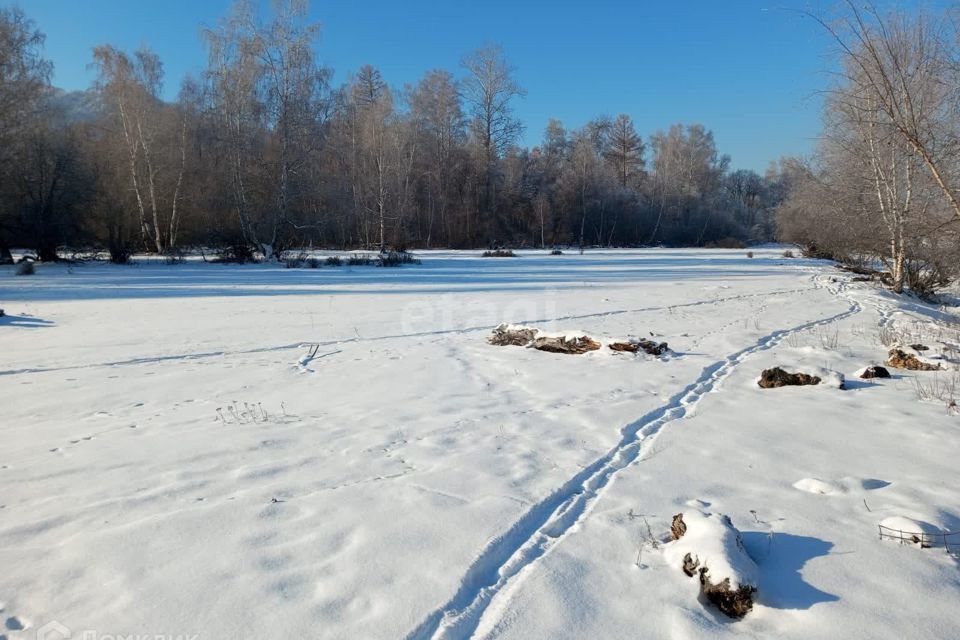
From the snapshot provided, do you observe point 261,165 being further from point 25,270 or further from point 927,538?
point 927,538

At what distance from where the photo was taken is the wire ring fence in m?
→ 2.62

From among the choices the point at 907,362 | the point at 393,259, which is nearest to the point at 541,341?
the point at 907,362

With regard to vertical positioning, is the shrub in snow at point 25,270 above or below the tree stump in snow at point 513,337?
above

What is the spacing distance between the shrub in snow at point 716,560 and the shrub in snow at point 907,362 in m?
5.31

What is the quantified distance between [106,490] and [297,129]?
26073mm

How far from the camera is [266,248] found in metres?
26.5

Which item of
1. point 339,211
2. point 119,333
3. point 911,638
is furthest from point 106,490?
point 339,211

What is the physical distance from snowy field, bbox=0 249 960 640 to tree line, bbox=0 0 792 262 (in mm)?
20626

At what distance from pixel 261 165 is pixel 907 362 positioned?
1123 inches

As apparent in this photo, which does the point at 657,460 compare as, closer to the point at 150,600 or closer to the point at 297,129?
the point at 150,600

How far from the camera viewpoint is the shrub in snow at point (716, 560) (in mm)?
2238

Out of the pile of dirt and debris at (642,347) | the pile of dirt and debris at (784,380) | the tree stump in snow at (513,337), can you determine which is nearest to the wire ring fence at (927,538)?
the pile of dirt and debris at (784,380)

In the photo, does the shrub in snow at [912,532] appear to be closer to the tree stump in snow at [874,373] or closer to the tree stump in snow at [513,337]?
the tree stump in snow at [874,373]

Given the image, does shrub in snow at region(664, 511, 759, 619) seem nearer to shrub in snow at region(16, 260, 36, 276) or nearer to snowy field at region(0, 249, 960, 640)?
snowy field at region(0, 249, 960, 640)
